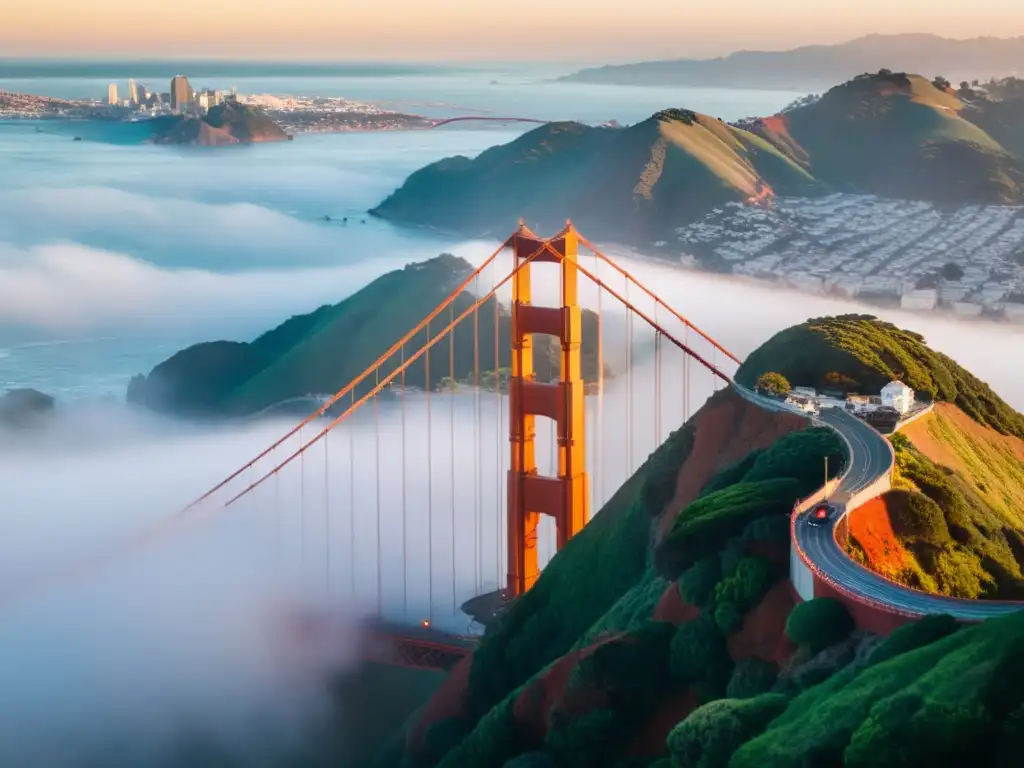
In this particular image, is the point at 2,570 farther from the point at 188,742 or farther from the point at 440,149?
the point at 440,149

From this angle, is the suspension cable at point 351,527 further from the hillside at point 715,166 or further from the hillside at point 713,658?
the hillside at point 715,166

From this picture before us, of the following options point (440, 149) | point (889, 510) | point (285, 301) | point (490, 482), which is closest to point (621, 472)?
point (490, 482)

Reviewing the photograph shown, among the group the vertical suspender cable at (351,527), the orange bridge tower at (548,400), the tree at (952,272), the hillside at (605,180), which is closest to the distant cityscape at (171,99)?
the hillside at (605,180)

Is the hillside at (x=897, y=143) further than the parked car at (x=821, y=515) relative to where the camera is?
Yes

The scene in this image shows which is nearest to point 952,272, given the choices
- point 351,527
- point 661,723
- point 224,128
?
point 351,527

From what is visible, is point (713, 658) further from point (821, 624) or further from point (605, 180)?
point (605, 180)
